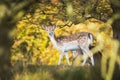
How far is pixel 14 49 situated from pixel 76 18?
47.8 inches

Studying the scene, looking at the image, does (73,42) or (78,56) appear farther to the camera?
(73,42)

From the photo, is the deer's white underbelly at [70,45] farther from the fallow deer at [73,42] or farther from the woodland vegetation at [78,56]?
the woodland vegetation at [78,56]

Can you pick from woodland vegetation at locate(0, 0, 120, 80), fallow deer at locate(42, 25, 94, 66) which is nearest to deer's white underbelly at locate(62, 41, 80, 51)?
fallow deer at locate(42, 25, 94, 66)

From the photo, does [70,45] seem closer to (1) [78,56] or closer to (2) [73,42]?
(2) [73,42]

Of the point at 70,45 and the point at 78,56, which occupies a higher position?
the point at 78,56

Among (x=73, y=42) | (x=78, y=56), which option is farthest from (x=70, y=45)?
(x=78, y=56)

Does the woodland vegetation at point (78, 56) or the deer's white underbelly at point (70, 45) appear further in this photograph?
the deer's white underbelly at point (70, 45)

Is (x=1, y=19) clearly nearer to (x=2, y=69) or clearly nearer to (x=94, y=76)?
(x=2, y=69)

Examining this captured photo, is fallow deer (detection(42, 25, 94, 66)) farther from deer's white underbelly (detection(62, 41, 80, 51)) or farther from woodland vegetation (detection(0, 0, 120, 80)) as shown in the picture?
woodland vegetation (detection(0, 0, 120, 80))

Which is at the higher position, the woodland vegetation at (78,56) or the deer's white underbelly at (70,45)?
the woodland vegetation at (78,56)

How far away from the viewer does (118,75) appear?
446cm

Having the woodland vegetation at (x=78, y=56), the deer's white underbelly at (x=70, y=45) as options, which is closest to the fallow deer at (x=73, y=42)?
the deer's white underbelly at (x=70, y=45)

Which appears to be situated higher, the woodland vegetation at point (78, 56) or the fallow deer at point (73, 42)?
the woodland vegetation at point (78, 56)

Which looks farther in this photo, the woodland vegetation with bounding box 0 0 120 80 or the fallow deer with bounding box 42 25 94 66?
the fallow deer with bounding box 42 25 94 66
